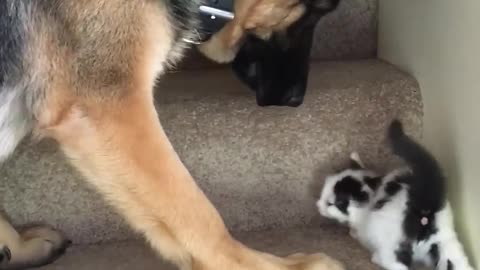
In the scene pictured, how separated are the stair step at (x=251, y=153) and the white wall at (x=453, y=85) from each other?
61 mm

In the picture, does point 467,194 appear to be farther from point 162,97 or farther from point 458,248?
point 162,97

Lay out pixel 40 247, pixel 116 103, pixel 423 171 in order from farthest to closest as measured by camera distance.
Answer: pixel 40 247
pixel 423 171
pixel 116 103

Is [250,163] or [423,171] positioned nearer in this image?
[423,171]

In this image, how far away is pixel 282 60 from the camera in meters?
1.57

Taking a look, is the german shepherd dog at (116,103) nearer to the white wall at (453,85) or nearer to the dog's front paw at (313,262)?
the dog's front paw at (313,262)

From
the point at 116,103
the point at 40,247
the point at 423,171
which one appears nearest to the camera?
the point at 116,103

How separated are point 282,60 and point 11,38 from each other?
484mm

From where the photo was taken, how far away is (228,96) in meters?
1.73

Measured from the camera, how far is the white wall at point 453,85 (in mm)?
1523

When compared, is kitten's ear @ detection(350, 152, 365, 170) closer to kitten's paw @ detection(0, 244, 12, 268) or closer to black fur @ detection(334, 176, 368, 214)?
black fur @ detection(334, 176, 368, 214)

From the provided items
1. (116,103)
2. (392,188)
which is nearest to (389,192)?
(392,188)

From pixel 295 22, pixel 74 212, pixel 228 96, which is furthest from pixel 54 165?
pixel 295 22

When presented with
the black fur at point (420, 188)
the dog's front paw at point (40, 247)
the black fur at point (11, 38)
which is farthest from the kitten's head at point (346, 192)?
the black fur at point (11, 38)

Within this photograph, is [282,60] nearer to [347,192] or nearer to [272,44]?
[272,44]
